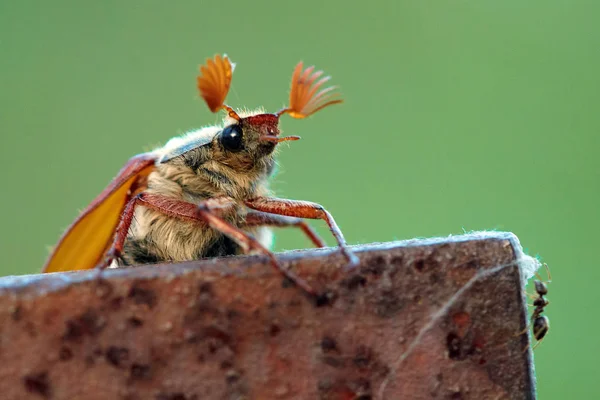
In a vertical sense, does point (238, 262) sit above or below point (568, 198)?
below

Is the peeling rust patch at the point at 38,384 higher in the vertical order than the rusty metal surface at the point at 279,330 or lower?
lower

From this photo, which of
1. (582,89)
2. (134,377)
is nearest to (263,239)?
(134,377)

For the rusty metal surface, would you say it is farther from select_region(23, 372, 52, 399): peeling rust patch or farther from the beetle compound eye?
the beetle compound eye

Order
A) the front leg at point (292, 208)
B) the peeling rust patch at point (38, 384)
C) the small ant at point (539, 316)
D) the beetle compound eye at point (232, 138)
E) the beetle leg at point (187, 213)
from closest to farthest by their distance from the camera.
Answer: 1. the peeling rust patch at point (38, 384)
2. the beetle leg at point (187, 213)
3. the front leg at point (292, 208)
4. the beetle compound eye at point (232, 138)
5. the small ant at point (539, 316)

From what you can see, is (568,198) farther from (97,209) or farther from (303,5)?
(97,209)

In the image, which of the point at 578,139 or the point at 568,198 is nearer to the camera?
the point at 568,198

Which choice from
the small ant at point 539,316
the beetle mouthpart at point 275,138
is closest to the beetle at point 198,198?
the beetle mouthpart at point 275,138

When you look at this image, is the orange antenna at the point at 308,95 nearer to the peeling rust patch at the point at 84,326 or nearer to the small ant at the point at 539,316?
the small ant at the point at 539,316

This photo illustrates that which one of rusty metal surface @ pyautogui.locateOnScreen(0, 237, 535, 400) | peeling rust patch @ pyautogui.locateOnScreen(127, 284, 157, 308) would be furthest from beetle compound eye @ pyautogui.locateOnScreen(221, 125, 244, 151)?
peeling rust patch @ pyautogui.locateOnScreen(127, 284, 157, 308)
